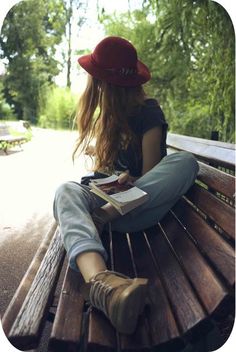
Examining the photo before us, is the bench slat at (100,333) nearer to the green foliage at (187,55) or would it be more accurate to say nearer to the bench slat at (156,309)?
the bench slat at (156,309)

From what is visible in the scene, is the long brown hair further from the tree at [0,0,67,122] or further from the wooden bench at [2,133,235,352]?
the wooden bench at [2,133,235,352]

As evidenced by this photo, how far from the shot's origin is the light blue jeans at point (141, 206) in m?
0.95

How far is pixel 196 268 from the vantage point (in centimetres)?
88

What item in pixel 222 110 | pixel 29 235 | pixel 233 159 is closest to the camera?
pixel 233 159

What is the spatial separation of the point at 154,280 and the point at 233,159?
12.5 inches

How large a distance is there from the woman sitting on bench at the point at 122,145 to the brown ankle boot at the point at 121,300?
0.20m

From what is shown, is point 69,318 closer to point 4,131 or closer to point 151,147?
point 151,147

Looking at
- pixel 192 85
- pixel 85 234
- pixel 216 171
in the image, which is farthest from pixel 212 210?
pixel 192 85

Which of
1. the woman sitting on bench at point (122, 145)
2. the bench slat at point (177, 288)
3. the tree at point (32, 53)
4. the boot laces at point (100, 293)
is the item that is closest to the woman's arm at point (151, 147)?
the woman sitting on bench at point (122, 145)

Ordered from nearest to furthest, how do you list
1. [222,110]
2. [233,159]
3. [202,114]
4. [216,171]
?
[233,159] < [216,171] < [222,110] < [202,114]

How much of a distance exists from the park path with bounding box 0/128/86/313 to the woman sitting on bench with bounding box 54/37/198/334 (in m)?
0.13

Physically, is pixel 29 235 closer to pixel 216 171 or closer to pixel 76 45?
pixel 76 45

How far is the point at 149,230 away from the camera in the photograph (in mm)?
1261

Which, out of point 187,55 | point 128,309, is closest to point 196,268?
point 128,309
